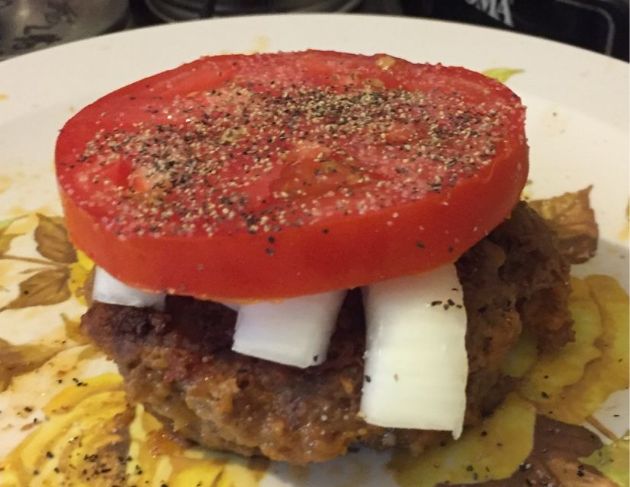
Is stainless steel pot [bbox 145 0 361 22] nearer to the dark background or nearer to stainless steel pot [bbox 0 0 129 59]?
the dark background

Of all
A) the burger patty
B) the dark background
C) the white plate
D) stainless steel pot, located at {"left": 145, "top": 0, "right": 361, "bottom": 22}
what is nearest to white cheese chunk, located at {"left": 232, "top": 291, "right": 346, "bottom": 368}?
the burger patty

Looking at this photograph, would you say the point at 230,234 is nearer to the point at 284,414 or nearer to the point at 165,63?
the point at 284,414

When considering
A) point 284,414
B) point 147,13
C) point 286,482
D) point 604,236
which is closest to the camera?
point 284,414

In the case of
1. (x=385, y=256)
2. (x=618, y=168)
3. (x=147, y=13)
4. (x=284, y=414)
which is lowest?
(x=147, y=13)

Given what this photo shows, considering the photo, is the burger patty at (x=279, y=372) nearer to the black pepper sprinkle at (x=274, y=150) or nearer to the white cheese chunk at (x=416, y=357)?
the white cheese chunk at (x=416, y=357)

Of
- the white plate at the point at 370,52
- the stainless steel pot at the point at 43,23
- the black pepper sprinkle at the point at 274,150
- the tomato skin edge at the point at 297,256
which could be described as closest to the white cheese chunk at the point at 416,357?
the tomato skin edge at the point at 297,256

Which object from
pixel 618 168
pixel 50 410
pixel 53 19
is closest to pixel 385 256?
pixel 50 410
